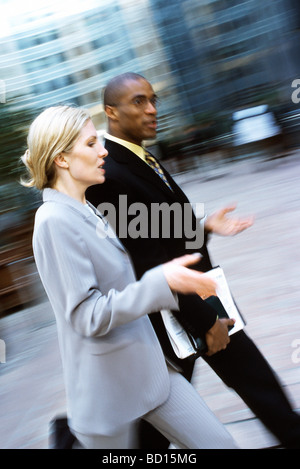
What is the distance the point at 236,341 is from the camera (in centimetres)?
217

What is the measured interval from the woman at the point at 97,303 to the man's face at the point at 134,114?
42 cm

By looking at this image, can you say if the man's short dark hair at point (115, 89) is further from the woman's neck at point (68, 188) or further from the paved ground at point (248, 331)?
the paved ground at point (248, 331)

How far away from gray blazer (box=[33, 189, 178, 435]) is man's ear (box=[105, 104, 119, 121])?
551 mm

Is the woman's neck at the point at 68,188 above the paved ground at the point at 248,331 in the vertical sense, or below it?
above

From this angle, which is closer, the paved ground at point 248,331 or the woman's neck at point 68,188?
the woman's neck at point 68,188

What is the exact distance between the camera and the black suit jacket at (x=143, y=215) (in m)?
1.85

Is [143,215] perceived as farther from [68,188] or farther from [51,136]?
[51,136]

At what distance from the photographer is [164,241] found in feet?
6.62

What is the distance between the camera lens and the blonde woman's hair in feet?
5.23

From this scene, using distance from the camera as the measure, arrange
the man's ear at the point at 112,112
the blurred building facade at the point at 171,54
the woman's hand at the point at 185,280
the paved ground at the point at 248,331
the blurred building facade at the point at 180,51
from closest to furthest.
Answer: the woman's hand at the point at 185,280 < the man's ear at the point at 112,112 < the paved ground at the point at 248,331 < the blurred building facade at the point at 171,54 < the blurred building facade at the point at 180,51

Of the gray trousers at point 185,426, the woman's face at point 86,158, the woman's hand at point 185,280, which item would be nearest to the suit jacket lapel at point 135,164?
the woman's face at point 86,158

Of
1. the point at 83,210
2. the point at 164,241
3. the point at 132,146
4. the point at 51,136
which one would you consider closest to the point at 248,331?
the point at 164,241

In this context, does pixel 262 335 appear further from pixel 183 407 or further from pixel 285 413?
pixel 183 407

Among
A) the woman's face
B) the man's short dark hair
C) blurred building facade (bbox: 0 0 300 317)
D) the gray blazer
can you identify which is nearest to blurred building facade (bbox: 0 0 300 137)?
blurred building facade (bbox: 0 0 300 317)
